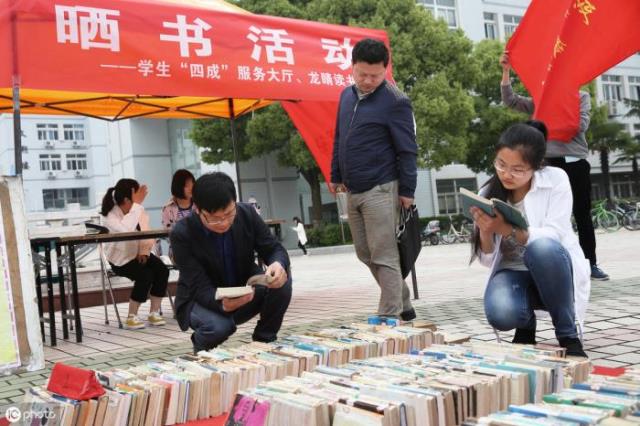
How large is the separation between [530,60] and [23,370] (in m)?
3.79

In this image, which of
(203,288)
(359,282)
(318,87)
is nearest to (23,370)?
(203,288)

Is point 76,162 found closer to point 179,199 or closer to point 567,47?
point 179,199

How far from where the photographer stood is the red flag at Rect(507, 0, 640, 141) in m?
3.98

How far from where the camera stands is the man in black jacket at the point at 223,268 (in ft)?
10.4

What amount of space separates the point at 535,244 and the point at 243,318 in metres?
1.57

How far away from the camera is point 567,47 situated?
422cm

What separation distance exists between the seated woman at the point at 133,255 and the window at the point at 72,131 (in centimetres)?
3603

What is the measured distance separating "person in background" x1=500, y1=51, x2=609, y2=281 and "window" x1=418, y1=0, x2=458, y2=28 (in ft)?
78.6

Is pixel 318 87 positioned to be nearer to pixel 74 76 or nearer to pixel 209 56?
pixel 209 56

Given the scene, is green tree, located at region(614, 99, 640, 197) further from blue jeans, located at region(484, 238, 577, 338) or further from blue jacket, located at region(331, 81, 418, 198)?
blue jeans, located at region(484, 238, 577, 338)

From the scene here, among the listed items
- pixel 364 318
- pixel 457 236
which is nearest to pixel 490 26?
pixel 457 236

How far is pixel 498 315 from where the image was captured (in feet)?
9.73

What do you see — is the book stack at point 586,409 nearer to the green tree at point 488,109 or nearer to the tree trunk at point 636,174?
the green tree at point 488,109

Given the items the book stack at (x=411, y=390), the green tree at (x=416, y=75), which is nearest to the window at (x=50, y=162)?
the green tree at (x=416, y=75)
